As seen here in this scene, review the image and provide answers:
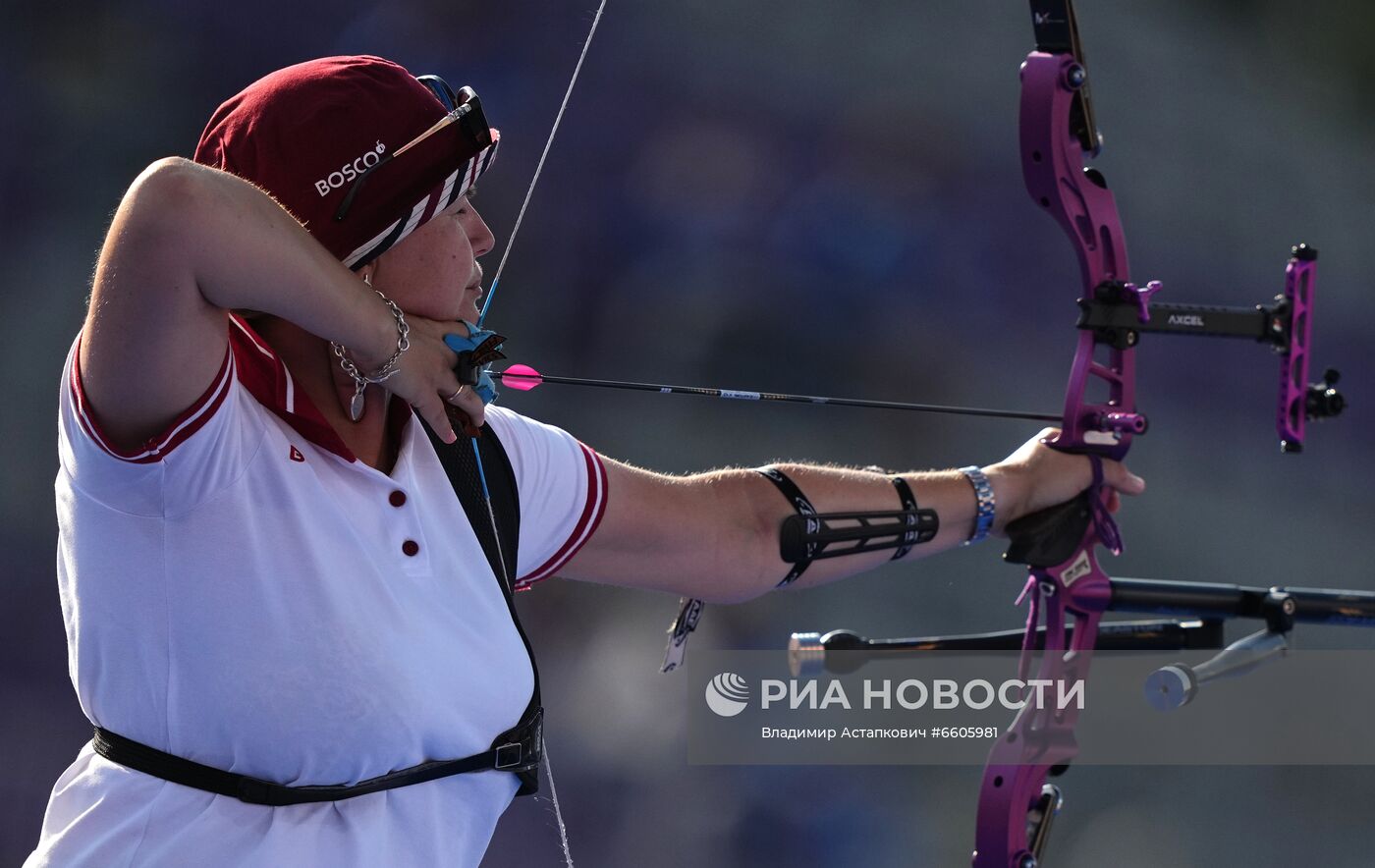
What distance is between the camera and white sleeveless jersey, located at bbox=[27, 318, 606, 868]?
104cm

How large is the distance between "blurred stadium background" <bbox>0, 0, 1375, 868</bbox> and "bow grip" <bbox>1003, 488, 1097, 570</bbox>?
119 cm

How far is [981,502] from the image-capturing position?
5.57 ft

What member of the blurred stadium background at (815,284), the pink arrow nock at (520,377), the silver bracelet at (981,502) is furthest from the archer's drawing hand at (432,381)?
the blurred stadium background at (815,284)

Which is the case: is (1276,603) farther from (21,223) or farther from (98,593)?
(21,223)

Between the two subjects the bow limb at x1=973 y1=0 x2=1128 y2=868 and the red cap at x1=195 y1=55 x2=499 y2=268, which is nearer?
the red cap at x1=195 y1=55 x2=499 y2=268

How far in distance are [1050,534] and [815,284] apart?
140 cm

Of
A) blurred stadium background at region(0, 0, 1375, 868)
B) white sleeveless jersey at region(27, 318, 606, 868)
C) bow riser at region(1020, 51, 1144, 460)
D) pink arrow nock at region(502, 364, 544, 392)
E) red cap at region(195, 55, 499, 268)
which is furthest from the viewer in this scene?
blurred stadium background at region(0, 0, 1375, 868)

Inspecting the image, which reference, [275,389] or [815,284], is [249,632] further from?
[815,284]

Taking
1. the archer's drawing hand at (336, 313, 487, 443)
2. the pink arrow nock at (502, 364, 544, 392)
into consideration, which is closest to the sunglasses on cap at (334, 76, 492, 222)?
the archer's drawing hand at (336, 313, 487, 443)

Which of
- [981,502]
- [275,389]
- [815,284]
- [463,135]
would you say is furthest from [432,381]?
[815,284]

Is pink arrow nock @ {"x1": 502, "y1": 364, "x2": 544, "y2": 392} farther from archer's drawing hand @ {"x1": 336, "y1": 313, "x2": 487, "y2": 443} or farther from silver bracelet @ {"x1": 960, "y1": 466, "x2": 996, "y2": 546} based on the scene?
silver bracelet @ {"x1": 960, "y1": 466, "x2": 996, "y2": 546}

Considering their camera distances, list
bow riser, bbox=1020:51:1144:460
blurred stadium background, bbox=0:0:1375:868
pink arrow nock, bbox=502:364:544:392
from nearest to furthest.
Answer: pink arrow nock, bbox=502:364:544:392, bow riser, bbox=1020:51:1144:460, blurred stadium background, bbox=0:0:1375:868

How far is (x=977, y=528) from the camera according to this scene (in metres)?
1.72

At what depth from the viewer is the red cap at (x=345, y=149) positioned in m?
1.15
